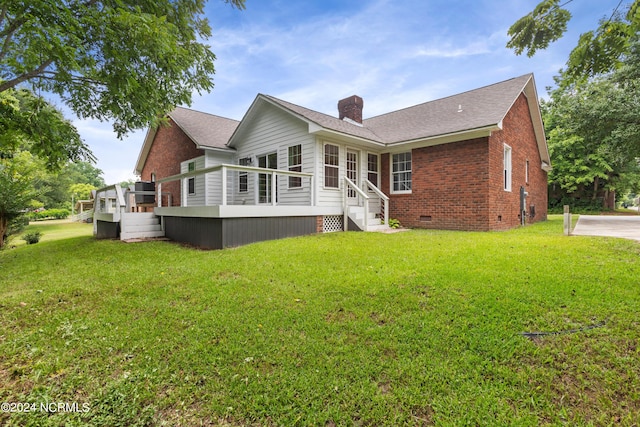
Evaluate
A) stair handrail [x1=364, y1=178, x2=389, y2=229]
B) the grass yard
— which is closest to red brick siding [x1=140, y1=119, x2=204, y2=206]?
stair handrail [x1=364, y1=178, x2=389, y2=229]

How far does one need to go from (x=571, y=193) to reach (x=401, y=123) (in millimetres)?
24932

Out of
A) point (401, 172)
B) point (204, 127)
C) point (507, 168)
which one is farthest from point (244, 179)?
point (507, 168)

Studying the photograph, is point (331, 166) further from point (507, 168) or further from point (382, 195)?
point (507, 168)

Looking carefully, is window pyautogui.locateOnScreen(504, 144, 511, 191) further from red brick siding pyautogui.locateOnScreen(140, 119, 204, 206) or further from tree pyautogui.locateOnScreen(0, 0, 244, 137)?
red brick siding pyautogui.locateOnScreen(140, 119, 204, 206)

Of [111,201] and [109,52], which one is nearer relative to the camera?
[109,52]

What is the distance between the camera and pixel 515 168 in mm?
11797

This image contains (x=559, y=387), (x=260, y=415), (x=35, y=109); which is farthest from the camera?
(x=35, y=109)

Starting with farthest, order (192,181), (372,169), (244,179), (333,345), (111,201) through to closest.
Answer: (192,181), (244,179), (372,169), (111,201), (333,345)

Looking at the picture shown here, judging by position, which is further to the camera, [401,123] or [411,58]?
[401,123]

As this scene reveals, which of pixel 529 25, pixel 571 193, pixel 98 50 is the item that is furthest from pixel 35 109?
pixel 571 193

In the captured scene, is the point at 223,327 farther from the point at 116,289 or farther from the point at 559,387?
the point at 559,387

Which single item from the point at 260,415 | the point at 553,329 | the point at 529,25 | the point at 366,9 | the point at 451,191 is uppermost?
the point at 366,9

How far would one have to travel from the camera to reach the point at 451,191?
10133 millimetres

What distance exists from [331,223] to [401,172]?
3734mm
